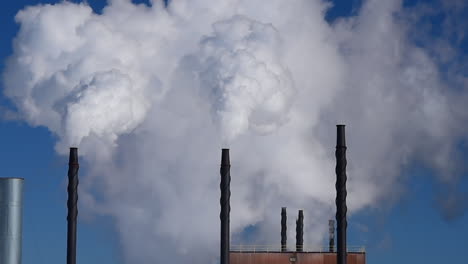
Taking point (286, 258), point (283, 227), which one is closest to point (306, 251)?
point (286, 258)

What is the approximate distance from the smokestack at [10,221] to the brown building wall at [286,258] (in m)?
19.8

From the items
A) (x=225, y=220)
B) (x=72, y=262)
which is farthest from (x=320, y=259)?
(x=72, y=262)

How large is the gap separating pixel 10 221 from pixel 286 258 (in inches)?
890

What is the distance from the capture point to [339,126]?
65.1 metres

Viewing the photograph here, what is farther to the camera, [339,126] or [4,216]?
[339,126]

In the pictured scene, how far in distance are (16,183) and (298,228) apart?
3956 cm

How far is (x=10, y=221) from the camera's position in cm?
5675

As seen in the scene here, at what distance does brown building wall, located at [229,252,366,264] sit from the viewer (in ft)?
236

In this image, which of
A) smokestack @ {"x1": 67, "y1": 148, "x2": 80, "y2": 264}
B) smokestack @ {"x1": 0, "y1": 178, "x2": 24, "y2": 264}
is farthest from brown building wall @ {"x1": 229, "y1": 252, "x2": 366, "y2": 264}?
smokestack @ {"x1": 0, "y1": 178, "x2": 24, "y2": 264}

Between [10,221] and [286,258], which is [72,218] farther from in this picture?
[286,258]

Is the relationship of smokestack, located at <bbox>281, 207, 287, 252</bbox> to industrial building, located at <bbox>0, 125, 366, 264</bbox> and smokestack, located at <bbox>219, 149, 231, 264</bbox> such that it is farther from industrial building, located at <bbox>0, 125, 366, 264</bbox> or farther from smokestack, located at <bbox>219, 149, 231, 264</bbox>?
smokestack, located at <bbox>219, 149, 231, 264</bbox>

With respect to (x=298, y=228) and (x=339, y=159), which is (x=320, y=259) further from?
(x=298, y=228)

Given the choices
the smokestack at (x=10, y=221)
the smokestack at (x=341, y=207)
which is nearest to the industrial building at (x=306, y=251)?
the smokestack at (x=341, y=207)

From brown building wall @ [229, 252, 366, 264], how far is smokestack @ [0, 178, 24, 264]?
19.8 m
